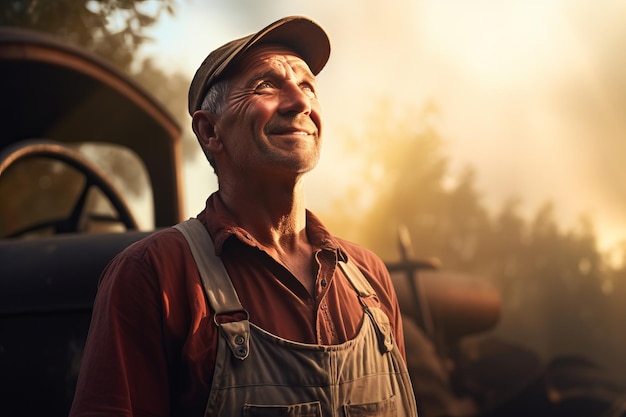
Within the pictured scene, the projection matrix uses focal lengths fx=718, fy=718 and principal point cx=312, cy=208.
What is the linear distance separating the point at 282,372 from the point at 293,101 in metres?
0.71

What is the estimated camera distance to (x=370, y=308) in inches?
78.6

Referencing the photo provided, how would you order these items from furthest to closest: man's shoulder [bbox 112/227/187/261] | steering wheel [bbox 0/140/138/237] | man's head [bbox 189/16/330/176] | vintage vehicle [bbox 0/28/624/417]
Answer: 1. steering wheel [bbox 0/140/138/237]
2. vintage vehicle [bbox 0/28/624/417]
3. man's head [bbox 189/16/330/176]
4. man's shoulder [bbox 112/227/187/261]

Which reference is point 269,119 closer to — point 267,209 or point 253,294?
point 267,209

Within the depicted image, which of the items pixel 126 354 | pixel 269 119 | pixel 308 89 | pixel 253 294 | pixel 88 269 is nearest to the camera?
pixel 126 354

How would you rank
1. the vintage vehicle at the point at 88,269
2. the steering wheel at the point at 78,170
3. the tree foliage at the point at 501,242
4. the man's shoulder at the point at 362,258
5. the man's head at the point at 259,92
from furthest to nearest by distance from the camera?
the tree foliage at the point at 501,242 < the steering wheel at the point at 78,170 < the vintage vehicle at the point at 88,269 < the man's shoulder at the point at 362,258 < the man's head at the point at 259,92

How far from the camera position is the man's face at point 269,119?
1900 mm

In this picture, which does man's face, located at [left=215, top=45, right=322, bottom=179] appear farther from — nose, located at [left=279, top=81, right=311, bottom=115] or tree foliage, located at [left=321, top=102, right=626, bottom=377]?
tree foliage, located at [left=321, top=102, right=626, bottom=377]

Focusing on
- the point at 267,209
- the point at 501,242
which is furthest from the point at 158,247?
the point at 501,242

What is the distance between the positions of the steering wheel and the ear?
1973mm

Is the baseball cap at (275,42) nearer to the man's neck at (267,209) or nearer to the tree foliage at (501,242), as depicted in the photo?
the man's neck at (267,209)

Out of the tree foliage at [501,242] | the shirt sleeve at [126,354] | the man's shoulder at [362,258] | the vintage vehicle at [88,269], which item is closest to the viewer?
the shirt sleeve at [126,354]

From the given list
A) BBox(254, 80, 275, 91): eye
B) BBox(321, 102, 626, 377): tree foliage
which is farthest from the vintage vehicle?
BBox(321, 102, 626, 377): tree foliage

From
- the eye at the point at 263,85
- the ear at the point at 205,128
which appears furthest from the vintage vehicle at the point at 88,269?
the eye at the point at 263,85

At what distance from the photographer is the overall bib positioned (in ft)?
5.52
